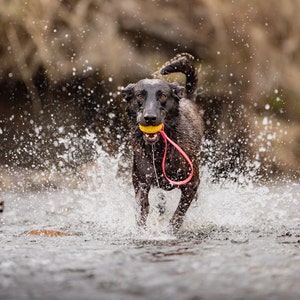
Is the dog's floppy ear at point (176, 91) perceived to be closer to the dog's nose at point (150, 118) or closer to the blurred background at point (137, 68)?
the dog's nose at point (150, 118)

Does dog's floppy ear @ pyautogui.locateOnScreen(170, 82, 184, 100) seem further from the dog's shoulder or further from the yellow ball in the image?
the yellow ball

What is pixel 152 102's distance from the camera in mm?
5340

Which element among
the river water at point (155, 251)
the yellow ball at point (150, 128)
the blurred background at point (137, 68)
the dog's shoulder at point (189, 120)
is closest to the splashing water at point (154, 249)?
the river water at point (155, 251)

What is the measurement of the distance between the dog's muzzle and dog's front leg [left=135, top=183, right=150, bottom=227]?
465 millimetres

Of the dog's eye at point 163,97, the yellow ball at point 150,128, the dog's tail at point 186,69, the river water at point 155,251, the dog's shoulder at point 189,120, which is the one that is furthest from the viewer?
the dog's tail at point 186,69

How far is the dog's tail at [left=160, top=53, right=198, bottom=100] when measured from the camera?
6.74 metres

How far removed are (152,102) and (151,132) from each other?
233mm

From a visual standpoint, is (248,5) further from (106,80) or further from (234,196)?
(234,196)

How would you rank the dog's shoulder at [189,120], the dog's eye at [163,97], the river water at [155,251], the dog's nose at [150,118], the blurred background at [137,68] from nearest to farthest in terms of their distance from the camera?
the river water at [155,251]
the dog's nose at [150,118]
the dog's eye at [163,97]
the dog's shoulder at [189,120]
the blurred background at [137,68]

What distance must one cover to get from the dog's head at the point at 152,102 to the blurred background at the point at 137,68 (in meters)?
7.15

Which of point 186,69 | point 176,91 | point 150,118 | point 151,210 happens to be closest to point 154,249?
point 150,118

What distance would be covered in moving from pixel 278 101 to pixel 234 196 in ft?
20.4

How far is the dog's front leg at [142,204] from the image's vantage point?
5566mm

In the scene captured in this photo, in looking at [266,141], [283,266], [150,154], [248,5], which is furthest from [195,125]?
[248,5]
